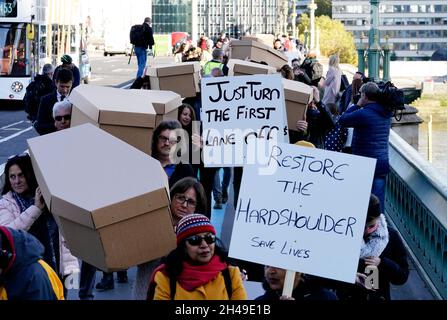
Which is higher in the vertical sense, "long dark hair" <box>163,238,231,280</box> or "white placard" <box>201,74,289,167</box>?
"white placard" <box>201,74,289,167</box>

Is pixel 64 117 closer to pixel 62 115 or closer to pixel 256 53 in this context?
pixel 62 115

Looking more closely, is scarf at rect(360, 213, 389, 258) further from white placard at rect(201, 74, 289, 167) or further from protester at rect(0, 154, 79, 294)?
white placard at rect(201, 74, 289, 167)

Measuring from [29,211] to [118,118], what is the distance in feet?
7.90

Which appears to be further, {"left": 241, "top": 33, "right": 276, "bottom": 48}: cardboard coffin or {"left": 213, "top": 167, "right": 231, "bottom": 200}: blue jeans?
{"left": 241, "top": 33, "right": 276, "bottom": 48}: cardboard coffin

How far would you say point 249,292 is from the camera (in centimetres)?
759

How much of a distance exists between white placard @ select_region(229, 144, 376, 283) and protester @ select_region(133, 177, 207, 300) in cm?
111

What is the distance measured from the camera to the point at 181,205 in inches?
295

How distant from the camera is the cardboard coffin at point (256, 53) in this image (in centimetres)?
2123

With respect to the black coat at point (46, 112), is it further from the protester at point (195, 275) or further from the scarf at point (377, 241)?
the protester at point (195, 275)

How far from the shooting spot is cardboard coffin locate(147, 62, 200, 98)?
1458cm

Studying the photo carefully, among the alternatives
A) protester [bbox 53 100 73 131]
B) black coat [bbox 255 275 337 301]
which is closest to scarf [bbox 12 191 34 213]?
black coat [bbox 255 275 337 301]

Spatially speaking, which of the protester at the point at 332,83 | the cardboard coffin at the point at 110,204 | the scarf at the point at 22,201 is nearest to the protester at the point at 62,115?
the scarf at the point at 22,201

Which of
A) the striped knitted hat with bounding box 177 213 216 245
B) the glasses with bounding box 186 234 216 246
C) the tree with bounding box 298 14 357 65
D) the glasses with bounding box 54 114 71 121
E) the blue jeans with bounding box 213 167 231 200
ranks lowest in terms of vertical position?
the tree with bounding box 298 14 357 65

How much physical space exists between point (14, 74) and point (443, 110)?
68285 millimetres
